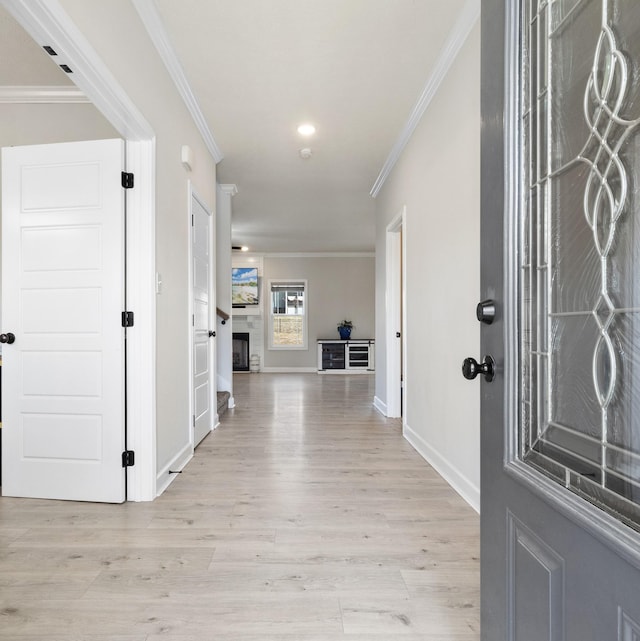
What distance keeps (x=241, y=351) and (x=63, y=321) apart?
22.4 ft

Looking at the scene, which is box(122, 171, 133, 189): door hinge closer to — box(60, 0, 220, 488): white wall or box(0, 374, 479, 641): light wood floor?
box(60, 0, 220, 488): white wall

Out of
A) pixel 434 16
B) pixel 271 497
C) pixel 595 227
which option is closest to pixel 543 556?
pixel 595 227

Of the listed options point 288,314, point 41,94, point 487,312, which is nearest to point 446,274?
point 487,312

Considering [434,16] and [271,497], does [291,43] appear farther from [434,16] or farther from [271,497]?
[271,497]

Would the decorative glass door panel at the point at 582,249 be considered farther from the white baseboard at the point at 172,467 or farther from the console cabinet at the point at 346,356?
the console cabinet at the point at 346,356

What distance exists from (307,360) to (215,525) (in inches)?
280

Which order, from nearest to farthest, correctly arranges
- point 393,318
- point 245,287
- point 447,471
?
1. point 447,471
2. point 393,318
3. point 245,287

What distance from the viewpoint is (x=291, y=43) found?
7.66 feet

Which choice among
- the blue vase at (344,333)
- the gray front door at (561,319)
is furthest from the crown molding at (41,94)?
the blue vase at (344,333)

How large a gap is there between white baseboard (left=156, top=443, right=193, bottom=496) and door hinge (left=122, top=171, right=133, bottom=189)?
1589mm

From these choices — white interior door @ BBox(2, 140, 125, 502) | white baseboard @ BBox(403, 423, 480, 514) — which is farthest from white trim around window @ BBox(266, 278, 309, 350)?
white interior door @ BBox(2, 140, 125, 502)

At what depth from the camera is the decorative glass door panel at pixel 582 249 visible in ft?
1.96

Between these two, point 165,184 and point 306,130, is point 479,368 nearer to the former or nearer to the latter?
point 165,184

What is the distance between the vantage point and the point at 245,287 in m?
8.92
